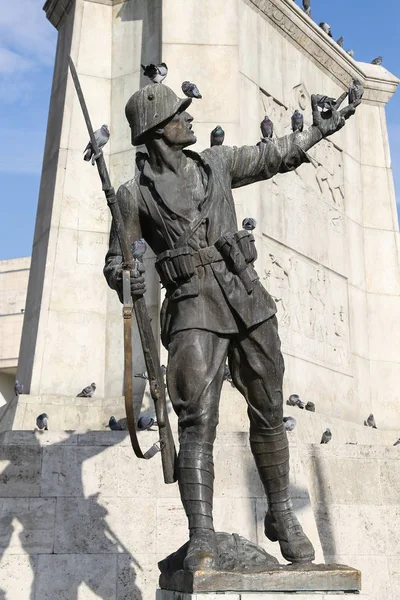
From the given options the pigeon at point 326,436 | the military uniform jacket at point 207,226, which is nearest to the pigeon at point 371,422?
the pigeon at point 326,436

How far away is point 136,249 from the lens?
5.62 metres

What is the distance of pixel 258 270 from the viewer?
11.5m

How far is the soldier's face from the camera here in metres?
5.80

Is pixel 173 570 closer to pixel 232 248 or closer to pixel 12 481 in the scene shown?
pixel 232 248

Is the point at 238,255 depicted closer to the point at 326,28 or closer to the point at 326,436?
the point at 326,436

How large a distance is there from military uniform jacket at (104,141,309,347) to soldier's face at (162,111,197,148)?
15cm

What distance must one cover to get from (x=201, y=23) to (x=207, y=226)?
6662 mm

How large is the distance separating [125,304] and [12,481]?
2.92 meters

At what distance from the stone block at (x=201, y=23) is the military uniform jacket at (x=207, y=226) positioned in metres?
6.00

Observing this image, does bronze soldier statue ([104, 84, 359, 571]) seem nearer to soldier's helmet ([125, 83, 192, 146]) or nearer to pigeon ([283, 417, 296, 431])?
soldier's helmet ([125, 83, 192, 146])

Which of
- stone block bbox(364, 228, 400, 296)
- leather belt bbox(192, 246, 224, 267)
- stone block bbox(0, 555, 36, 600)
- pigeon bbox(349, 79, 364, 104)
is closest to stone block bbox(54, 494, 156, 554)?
stone block bbox(0, 555, 36, 600)

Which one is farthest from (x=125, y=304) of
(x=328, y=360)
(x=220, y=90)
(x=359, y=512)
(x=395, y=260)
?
(x=395, y=260)

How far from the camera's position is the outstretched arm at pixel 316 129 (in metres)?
6.02

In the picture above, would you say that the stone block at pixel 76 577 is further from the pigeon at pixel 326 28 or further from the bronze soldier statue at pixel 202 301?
the pigeon at pixel 326 28
